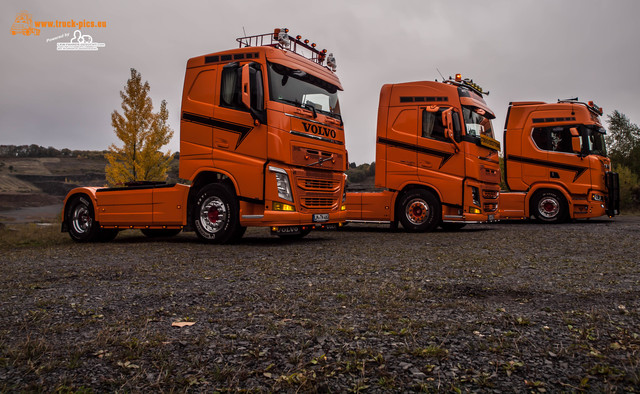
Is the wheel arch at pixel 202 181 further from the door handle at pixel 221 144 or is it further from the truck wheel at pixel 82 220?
the truck wheel at pixel 82 220

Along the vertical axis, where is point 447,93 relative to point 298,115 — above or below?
above

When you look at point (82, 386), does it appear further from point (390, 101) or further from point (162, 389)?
point (390, 101)

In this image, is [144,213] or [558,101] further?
[558,101]

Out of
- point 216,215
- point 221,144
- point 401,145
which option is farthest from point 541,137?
point 216,215

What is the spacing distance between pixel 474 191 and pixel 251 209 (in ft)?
18.4

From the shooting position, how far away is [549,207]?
14289 mm

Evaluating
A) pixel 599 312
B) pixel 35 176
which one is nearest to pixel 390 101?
pixel 599 312

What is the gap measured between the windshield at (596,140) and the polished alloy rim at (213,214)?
11343 millimetres

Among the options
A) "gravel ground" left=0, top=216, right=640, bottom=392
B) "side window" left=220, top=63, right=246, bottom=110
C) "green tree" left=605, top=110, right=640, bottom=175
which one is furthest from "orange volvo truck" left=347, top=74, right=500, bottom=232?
"green tree" left=605, top=110, right=640, bottom=175

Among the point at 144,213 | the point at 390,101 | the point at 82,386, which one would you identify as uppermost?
the point at 390,101

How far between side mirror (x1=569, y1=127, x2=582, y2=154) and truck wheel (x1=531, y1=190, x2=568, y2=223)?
1.41 meters

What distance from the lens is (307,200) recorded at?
845 cm

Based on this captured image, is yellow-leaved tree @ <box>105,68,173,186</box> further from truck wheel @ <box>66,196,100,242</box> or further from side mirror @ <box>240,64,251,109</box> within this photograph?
side mirror @ <box>240,64,251,109</box>

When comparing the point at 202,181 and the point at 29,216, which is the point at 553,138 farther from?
the point at 29,216
